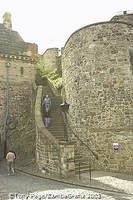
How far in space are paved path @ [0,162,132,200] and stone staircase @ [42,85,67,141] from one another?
3986 millimetres

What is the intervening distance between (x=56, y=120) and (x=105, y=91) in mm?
4820

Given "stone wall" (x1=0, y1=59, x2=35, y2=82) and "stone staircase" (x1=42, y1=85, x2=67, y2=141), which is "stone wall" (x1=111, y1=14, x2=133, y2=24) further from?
"stone wall" (x1=0, y1=59, x2=35, y2=82)

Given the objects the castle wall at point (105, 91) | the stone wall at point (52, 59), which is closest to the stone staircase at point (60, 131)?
A: the castle wall at point (105, 91)

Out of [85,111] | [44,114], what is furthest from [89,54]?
[44,114]

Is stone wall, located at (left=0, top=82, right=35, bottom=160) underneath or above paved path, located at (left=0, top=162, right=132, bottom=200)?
above

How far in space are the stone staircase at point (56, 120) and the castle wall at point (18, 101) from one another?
4.89 feet

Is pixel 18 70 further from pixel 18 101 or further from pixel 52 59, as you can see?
pixel 52 59

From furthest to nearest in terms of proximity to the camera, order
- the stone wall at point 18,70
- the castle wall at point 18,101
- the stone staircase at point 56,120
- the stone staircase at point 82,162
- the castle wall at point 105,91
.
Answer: the stone wall at point 18,70, the castle wall at point 18,101, the stone staircase at point 56,120, the castle wall at point 105,91, the stone staircase at point 82,162

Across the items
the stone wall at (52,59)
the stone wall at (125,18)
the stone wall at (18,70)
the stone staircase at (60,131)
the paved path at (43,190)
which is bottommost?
the paved path at (43,190)

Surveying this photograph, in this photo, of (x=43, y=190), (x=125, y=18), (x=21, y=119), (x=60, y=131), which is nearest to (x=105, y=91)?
(x=60, y=131)

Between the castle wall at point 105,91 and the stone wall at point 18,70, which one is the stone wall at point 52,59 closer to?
the stone wall at point 18,70

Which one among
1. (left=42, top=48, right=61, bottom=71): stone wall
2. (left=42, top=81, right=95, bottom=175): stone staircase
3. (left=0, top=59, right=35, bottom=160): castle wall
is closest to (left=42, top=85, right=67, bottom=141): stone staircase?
(left=42, top=81, right=95, bottom=175): stone staircase

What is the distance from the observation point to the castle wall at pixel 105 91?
587 inches

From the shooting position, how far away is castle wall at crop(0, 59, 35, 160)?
20.2 metres
